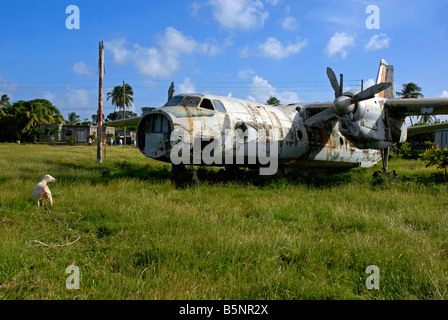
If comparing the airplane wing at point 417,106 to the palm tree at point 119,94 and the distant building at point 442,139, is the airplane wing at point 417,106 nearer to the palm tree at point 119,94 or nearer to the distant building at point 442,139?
the distant building at point 442,139

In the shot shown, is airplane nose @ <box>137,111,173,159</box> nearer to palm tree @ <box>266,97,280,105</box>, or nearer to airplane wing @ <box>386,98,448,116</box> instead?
airplane wing @ <box>386,98,448,116</box>

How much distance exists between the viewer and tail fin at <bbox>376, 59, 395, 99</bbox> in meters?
14.1

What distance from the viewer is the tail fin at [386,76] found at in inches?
557

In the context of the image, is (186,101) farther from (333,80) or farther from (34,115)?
(34,115)

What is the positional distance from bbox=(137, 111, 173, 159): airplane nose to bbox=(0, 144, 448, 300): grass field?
1503 mm

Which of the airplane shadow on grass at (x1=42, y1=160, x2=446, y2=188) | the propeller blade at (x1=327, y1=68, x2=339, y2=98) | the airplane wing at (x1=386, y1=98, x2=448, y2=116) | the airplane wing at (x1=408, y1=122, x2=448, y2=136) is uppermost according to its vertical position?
the propeller blade at (x1=327, y1=68, x2=339, y2=98)

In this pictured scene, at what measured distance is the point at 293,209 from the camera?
700 centimetres

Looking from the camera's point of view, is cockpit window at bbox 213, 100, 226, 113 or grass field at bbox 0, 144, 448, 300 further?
cockpit window at bbox 213, 100, 226, 113

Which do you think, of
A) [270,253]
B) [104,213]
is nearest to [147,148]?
[104,213]

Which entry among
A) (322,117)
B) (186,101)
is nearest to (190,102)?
(186,101)

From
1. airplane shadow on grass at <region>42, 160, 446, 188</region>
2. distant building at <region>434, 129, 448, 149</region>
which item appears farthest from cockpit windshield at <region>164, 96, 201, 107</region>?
→ distant building at <region>434, 129, 448, 149</region>

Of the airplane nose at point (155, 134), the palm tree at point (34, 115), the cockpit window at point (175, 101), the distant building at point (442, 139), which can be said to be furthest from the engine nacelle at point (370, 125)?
the palm tree at point (34, 115)

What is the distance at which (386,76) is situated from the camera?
14.7 m
